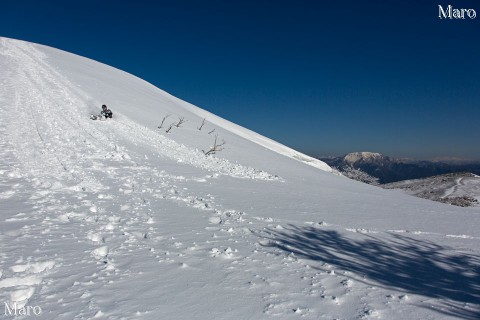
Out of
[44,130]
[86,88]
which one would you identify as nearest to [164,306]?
[44,130]

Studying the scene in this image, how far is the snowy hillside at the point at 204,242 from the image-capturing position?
441cm

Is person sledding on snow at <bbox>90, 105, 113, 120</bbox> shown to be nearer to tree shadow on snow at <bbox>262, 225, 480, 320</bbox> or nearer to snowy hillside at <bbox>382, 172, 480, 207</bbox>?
tree shadow on snow at <bbox>262, 225, 480, 320</bbox>

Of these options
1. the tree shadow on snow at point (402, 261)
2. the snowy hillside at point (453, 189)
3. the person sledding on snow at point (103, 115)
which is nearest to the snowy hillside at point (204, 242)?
the tree shadow on snow at point (402, 261)

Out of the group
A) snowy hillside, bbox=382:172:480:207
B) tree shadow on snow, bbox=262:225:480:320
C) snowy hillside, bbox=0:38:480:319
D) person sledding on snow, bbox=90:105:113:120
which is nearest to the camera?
snowy hillside, bbox=0:38:480:319

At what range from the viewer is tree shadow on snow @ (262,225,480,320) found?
4832 mm

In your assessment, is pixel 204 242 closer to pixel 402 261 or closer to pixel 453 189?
pixel 402 261

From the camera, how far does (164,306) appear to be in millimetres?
4316

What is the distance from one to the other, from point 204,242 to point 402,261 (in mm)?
3491

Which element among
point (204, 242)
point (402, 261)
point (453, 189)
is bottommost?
point (204, 242)

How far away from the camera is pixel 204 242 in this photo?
641cm

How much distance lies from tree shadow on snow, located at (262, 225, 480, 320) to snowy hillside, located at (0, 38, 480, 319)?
31 millimetres

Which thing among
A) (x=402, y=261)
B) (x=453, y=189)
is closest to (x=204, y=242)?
(x=402, y=261)

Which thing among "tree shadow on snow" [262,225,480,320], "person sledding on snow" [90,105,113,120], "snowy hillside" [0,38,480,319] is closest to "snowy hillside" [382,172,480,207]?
"snowy hillside" [0,38,480,319]

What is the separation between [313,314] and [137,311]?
2.09 meters
